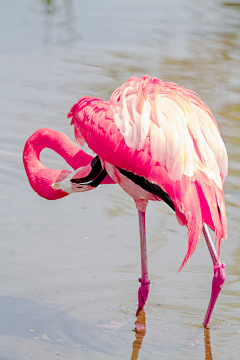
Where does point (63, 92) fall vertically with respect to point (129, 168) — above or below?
below

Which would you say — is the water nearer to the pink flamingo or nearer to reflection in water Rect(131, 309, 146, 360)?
reflection in water Rect(131, 309, 146, 360)

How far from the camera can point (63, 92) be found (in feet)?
22.1

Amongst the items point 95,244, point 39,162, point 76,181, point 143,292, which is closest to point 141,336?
point 143,292

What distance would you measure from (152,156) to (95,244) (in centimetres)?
134

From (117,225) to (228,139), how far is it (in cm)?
183

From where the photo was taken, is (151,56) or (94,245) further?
(151,56)

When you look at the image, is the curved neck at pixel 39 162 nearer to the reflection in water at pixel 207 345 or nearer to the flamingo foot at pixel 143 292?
the flamingo foot at pixel 143 292

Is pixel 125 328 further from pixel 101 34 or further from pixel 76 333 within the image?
pixel 101 34

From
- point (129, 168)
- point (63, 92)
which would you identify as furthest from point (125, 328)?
point (63, 92)

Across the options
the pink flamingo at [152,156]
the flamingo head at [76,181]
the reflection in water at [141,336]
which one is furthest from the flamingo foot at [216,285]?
the flamingo head at [76,181]

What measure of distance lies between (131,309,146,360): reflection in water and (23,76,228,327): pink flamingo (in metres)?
0.09

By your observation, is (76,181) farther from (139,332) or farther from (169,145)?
(139,332)

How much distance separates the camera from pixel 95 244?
13.7ft

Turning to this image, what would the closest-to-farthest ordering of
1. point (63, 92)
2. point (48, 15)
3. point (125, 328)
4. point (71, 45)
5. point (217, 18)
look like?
point (125, 328)
point (63, 92)
point (71, 45)
point (48, 15)
point (217, 18)
